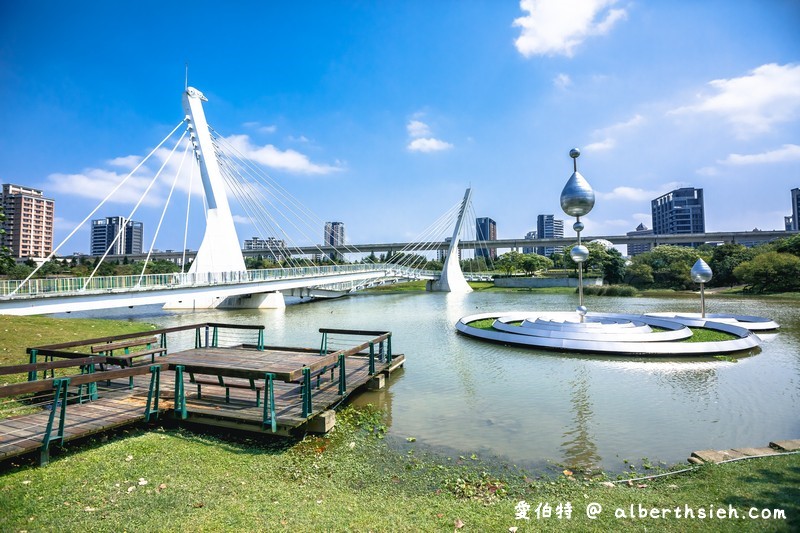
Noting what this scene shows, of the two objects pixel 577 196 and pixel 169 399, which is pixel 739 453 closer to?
pixel 169 399

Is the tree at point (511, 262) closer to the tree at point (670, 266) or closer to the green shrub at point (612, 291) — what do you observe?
the tree at point (670, 266)

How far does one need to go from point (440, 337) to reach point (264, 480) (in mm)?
14132

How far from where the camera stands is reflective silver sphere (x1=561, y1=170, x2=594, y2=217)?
16703mm

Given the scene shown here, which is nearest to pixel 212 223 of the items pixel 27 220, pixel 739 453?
pixel 739 453

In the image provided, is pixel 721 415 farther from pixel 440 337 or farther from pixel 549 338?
pixel 440 337

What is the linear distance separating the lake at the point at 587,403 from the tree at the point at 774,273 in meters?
33.9

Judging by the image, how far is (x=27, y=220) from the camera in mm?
108000

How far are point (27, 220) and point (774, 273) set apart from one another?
15266 cm

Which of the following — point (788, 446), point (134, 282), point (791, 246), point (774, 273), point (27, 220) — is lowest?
point (788, 446)

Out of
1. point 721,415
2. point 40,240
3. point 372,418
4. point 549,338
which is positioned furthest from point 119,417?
point 40,240

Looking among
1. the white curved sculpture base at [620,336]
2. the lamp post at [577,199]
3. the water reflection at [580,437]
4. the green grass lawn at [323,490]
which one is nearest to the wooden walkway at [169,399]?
the green grass lawn at [323,490]

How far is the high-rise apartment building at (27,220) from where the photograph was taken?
105819 millimetres

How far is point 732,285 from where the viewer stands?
175ft

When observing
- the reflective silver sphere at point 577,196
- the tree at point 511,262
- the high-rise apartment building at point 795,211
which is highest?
the high-rise apartment building at point 795,211
